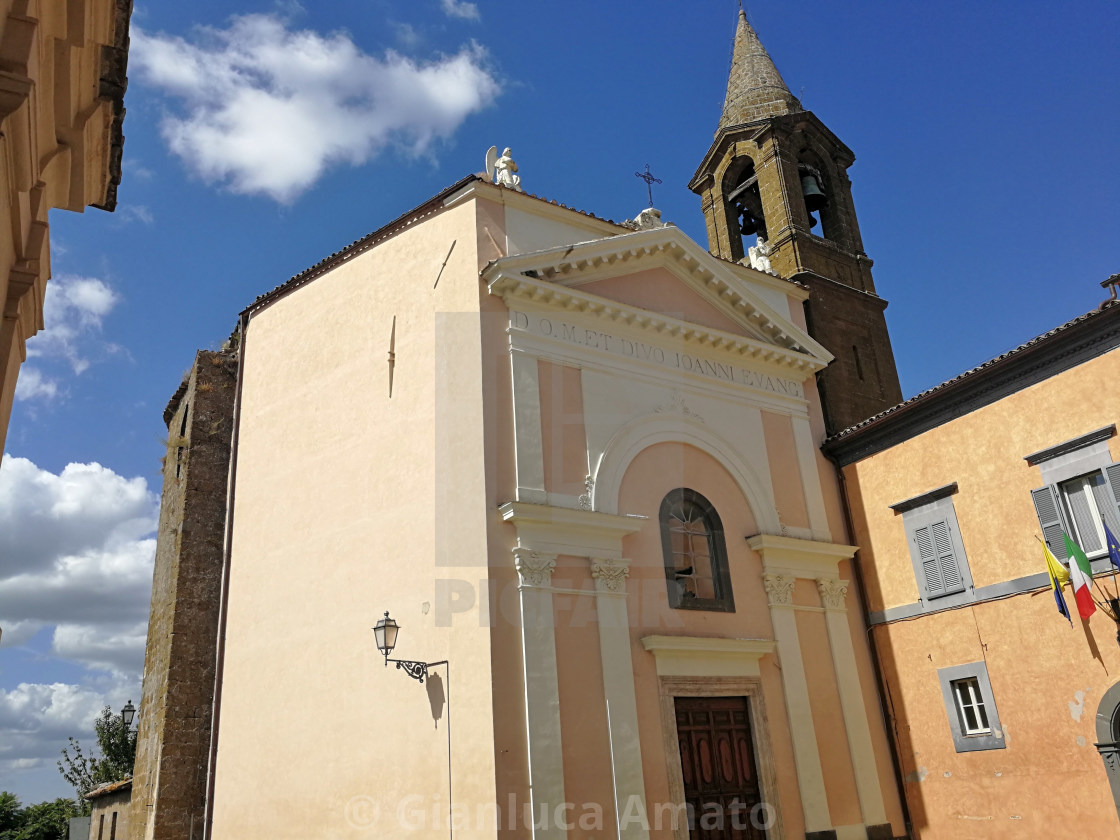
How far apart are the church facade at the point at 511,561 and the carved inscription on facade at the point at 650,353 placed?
4 cm

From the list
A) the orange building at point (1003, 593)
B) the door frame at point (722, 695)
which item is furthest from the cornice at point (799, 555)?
the door frame at point (722, 695)

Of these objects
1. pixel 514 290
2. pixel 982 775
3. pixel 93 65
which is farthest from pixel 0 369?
pixel 982 775

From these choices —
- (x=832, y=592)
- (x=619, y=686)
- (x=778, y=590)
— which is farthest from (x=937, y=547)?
(x=619, y=686)

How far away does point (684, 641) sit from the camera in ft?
37.0

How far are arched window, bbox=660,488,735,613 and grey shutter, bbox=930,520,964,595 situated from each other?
117 inches

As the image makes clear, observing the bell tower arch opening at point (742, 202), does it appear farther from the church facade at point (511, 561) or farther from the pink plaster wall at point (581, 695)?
the pink plaster wall at point (581, 695)

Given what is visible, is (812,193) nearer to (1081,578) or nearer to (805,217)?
(805,217)

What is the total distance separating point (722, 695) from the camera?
11.6 m

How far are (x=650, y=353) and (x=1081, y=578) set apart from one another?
6175 mm

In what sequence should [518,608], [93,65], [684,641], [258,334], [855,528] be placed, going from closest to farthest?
1. [93,65]
2. [518,608]
3. [684,641]
4. [855,528]
5. [258,334]

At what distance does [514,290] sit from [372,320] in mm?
2566

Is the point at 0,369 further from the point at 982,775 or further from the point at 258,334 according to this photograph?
the point at 982,775

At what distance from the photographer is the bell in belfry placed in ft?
60.8

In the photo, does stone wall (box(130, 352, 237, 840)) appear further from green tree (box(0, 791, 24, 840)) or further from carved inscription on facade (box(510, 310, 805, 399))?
green tree (box(0, 791, 24, 840))
